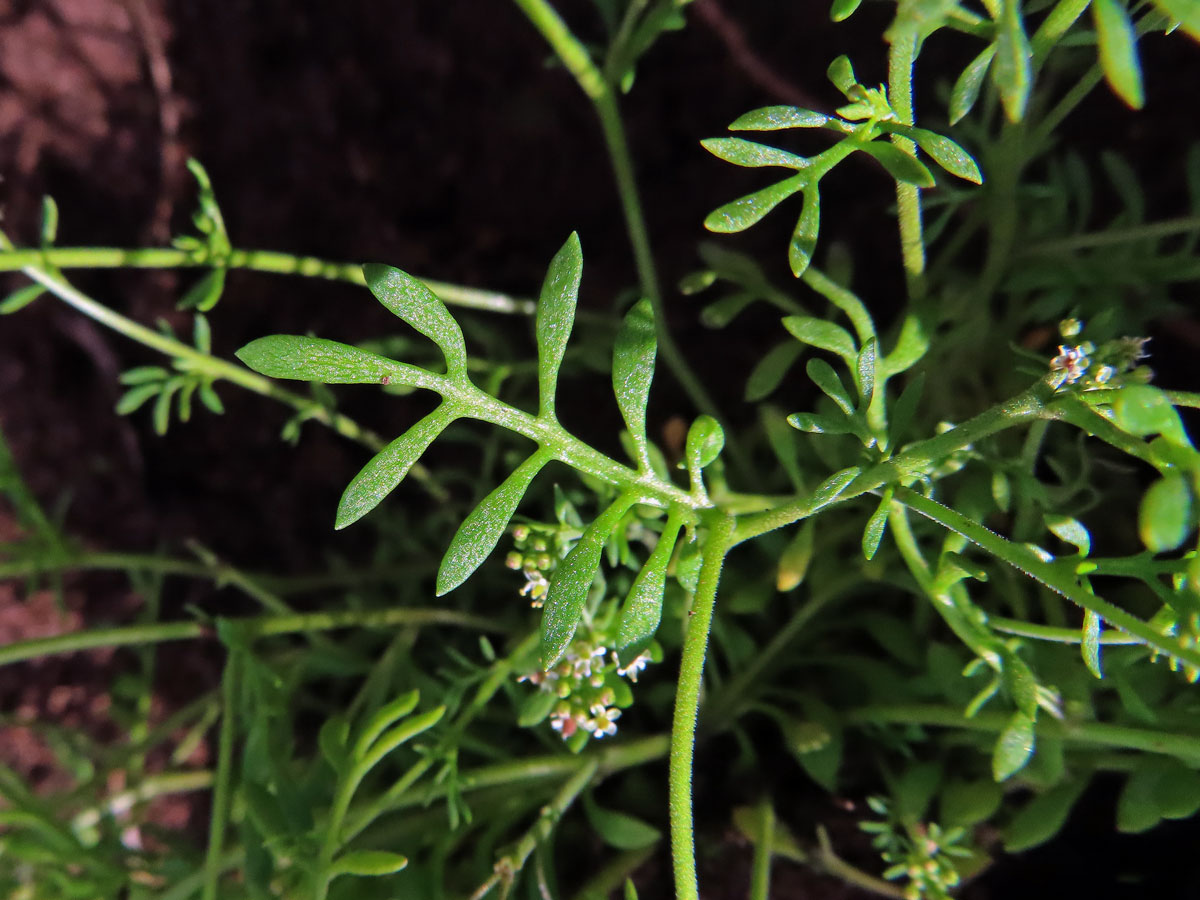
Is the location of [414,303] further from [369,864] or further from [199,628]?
[199,628]

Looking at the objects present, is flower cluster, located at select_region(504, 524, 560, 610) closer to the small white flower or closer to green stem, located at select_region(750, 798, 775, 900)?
the small white flower

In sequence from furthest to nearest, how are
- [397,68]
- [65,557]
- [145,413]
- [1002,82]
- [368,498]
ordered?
[145,413] < [397,68] < [65,557] < [368,498] < [1002,82]

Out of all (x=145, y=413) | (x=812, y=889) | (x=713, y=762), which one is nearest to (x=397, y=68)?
(x=145, y=413)

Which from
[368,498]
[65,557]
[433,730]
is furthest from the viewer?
[65,557]

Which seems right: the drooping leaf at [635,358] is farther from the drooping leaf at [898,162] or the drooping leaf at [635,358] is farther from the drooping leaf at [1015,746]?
the drooping leaf at [1015,746]

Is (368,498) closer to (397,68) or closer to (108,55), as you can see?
(397,68)
